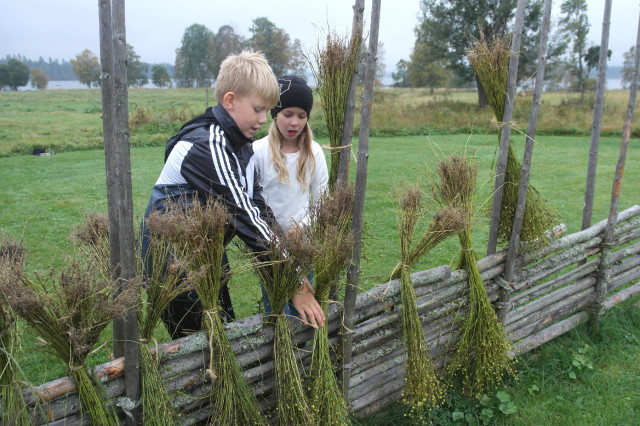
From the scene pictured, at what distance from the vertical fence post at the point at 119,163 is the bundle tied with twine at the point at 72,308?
120mm

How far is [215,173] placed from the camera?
2174mm

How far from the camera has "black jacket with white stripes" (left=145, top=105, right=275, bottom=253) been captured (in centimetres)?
218

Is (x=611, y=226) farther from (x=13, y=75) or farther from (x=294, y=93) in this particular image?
(x=13, y=75)

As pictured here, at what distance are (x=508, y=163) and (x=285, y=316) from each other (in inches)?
79.8

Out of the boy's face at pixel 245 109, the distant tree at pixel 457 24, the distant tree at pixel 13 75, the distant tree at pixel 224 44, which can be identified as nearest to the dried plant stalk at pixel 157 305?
the boy's face at pixel 245 109

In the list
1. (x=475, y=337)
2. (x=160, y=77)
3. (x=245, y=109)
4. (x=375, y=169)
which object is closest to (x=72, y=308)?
(x=245, y=109)

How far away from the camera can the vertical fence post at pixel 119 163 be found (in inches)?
69.6

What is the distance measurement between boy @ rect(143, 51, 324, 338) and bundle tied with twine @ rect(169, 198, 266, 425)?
104 millimetres

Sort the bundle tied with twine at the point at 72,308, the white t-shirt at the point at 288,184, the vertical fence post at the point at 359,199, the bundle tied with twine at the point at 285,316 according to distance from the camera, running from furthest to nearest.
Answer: the white t-shirt at the point at 288,184, the vertical fence post at the point at 359,199, the bundle tied with twine at the point at 285,316, the bundle tied with twine at the point at 72,308

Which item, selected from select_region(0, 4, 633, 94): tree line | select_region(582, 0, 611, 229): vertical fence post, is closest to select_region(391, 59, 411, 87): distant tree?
select_region(0, 4, 633, 94): tree line

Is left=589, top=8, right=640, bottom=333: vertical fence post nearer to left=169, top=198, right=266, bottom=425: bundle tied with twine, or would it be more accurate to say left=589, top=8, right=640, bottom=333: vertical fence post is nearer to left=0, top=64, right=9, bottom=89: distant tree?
left=169, top=198, right=266, bottom=425: bundle tied with twine

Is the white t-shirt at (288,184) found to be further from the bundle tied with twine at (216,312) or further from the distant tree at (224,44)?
the distant tree at (224,44)

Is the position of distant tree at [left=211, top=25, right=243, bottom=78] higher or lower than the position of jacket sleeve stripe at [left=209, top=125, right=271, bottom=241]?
higher

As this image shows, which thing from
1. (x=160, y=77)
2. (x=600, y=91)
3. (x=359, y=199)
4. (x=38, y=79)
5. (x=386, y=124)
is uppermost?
(x=160, y=77)
